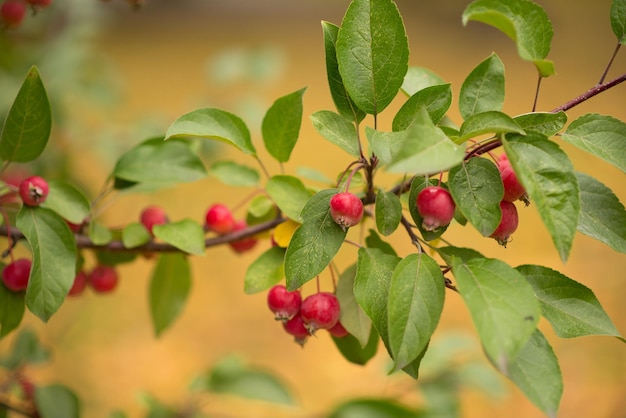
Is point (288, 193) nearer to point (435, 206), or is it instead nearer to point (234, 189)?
point (435, 206)

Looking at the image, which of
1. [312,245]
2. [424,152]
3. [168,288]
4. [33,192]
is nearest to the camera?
[424,152]

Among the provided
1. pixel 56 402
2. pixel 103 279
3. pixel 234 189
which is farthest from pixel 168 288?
pixel 234 189

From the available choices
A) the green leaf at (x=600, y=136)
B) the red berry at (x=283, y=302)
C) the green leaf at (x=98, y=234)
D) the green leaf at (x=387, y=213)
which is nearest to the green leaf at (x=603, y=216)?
the green leaf at (x=600, y=136)

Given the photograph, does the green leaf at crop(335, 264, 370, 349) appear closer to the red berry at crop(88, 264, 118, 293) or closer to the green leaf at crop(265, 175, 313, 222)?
the green leaf at crop(265, 175, 313, 222)

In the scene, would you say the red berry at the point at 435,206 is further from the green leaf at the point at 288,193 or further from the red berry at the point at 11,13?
the red berry at the point at 11,13

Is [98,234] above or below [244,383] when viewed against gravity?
above

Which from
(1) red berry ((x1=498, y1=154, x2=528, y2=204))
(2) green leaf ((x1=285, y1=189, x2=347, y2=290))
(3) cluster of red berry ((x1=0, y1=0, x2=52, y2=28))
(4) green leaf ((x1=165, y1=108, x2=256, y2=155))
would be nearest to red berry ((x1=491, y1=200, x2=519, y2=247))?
(1) red berry ((x1=498, y1=154, x2=528, y2=204))

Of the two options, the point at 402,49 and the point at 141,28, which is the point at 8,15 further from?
the point at 141,28

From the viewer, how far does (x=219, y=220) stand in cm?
70

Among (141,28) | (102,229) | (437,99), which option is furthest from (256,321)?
(141,28)

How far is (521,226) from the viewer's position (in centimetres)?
189

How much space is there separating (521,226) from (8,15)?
59.8 inches

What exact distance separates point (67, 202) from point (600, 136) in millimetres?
479

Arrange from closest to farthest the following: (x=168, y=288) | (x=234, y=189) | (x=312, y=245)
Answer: (x=312, y=245)
(x=168, y=288)
(x=234, y=189)
